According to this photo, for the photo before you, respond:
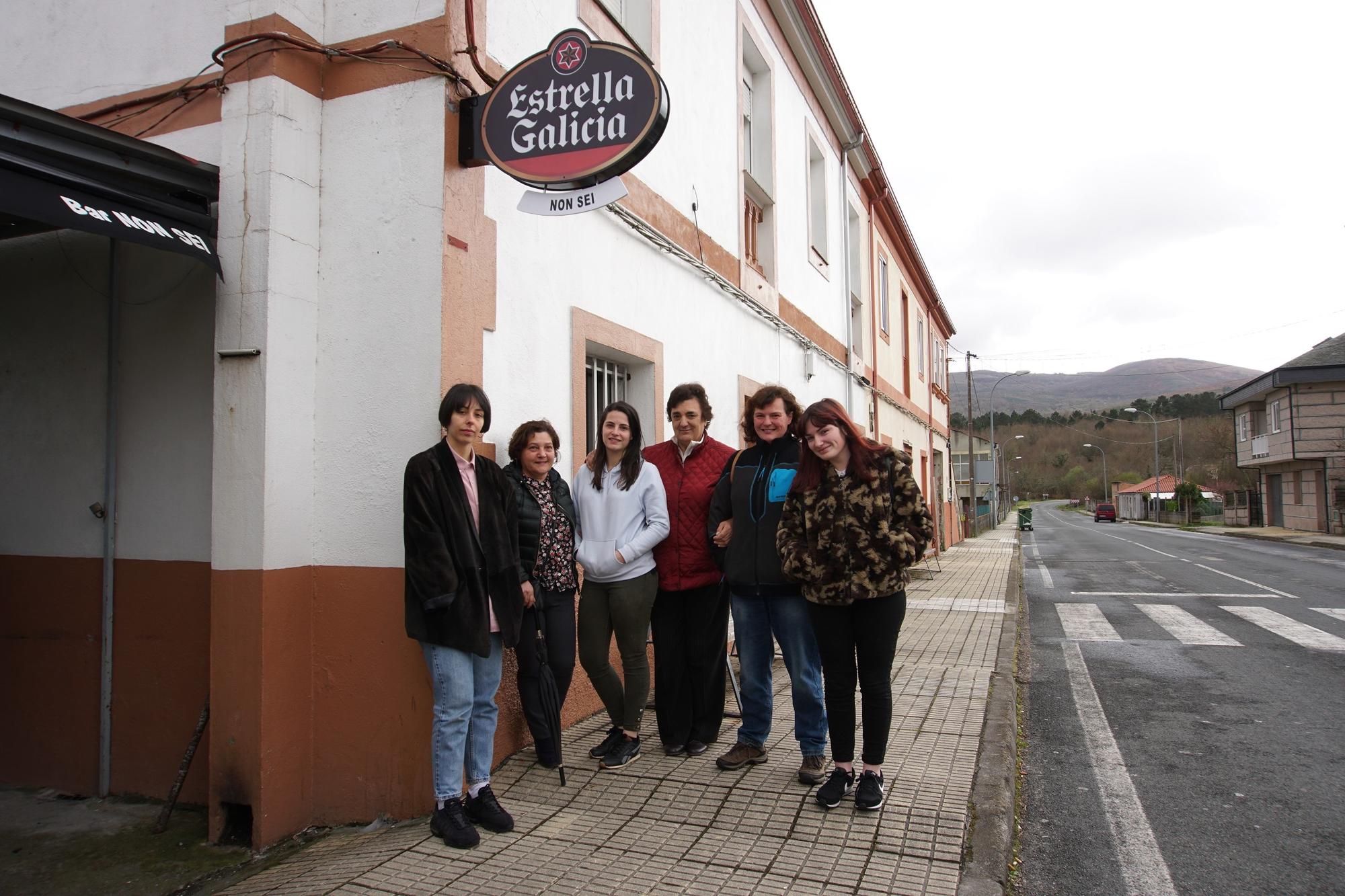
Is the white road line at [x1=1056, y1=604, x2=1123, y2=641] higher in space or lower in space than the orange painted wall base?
lower

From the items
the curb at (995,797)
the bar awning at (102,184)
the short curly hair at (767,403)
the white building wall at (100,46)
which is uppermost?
the white building wall at (100,46)

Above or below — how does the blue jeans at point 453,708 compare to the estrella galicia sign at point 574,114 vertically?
below

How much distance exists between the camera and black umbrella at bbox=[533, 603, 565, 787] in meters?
4.00

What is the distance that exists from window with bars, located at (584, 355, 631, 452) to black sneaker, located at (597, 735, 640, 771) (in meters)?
1.88

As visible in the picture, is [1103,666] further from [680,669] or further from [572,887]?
[572,887]

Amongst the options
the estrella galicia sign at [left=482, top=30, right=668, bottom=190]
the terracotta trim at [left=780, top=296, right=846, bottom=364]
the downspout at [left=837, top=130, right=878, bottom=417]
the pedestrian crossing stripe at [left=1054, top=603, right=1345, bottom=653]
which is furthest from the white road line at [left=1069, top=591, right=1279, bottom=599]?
the estrella galicia sign at [left=482, top=30, right=668, bottom=190]

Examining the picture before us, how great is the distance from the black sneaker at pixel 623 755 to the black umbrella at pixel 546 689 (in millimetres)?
242

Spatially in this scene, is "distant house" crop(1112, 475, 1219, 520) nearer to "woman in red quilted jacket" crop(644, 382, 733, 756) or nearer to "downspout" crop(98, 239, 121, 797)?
"woman in red quilted jacket" crop(644, 382, 733, 756)

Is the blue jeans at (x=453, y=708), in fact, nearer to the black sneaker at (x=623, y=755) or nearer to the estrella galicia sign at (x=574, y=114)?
the black sneaker at (x=623, y=755)

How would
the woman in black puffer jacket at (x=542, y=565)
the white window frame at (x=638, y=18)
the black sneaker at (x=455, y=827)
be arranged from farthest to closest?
the white window frame at (x=638, y=18) < the woman in black puffer jacket at (x=542, y=565) < the black sneaker at (x=455, y=827)

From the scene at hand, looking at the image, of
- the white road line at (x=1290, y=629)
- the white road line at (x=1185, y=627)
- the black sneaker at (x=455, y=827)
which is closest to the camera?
the black sneaker at (x=455, y=827)

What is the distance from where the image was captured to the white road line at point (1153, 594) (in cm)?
1223

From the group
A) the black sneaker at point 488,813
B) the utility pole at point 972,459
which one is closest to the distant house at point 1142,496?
the utility pole at point 972,459

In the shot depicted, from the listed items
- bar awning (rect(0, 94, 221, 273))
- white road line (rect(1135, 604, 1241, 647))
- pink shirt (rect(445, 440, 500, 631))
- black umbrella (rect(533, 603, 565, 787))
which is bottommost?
white road line (rect(1135, 604, 1241, 647))
